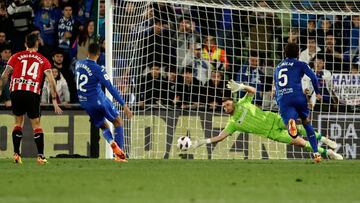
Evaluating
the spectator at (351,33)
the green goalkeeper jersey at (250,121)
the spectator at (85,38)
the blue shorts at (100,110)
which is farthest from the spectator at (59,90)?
the spectator at (351,33)

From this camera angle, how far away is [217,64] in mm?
21984

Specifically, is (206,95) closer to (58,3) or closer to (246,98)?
(246,98)

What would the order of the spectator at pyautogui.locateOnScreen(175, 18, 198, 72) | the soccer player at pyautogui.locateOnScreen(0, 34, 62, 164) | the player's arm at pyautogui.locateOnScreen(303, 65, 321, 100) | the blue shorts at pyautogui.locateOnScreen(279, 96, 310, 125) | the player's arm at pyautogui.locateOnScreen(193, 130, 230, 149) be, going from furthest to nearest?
the spectator at pyautogui.locateOnScreen(175, 18, 198, 72) < the player's arm at pyautogui.locateOnScreen(193, 130, 230, 149) < the blue shorts at pyautogui.locateOnScreen(279, 96, 310, 125) < the player's arm at pyautogui.locateOnScreen(303, 65, 321, 100) < the soccer player at pyautogui.locateOnScreen(0, 34, 62, 164)

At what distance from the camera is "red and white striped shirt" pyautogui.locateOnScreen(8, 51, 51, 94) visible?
51.1ft

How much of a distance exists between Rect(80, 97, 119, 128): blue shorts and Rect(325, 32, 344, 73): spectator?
6715 millimetres

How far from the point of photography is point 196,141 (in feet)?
65.2

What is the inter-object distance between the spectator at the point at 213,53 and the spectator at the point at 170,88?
34.4 inches

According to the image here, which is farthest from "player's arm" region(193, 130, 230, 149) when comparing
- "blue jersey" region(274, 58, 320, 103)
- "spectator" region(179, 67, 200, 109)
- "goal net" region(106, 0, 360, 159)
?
"blue jersey" region(274, 58, 320, 103)

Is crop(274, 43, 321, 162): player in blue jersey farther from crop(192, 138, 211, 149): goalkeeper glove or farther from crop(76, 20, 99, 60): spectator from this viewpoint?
crop(76, 20, 99, 60): spectator

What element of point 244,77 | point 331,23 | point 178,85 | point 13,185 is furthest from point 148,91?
Result: point 13,185

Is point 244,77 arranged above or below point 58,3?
below

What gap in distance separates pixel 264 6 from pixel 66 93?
4.54 metres

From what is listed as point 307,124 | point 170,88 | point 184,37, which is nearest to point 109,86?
point 307,124

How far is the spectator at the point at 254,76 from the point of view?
71.7ft
